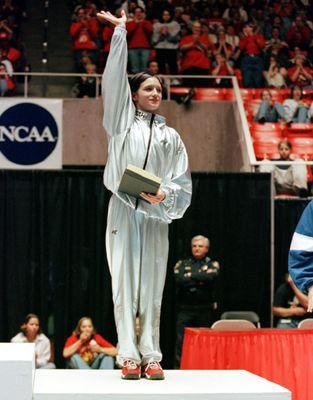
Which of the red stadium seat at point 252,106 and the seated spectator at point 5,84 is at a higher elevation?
the seated spectator at point 5,84

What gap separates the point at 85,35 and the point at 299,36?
150 inches

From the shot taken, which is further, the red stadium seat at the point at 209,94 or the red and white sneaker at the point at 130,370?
the red stadium seat at the point at 209,94

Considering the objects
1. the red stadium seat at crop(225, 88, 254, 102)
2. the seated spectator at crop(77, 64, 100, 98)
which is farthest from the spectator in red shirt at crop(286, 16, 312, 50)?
the seated spectator at crop(77, 64, 100, 98)

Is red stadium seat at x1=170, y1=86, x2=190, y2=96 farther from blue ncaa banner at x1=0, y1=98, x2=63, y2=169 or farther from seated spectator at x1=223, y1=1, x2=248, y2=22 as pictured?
seated spectator at x1=223, y1=1, x2=248, y2=22

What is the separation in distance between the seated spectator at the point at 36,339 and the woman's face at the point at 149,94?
5.25m

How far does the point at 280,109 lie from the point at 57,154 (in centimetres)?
384

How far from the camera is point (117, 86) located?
20.7 feet

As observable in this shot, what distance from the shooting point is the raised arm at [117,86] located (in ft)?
20.4

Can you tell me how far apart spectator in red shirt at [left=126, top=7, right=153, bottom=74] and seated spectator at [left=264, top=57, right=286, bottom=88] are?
6.58 feet

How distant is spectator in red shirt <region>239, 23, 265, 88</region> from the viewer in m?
16.4

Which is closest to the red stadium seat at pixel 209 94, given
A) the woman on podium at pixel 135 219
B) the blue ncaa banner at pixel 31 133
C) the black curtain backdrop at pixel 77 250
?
the blue ncaa banner at pixel 31 133

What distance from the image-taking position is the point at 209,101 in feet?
51.0

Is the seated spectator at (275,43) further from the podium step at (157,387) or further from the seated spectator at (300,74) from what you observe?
the podium step at (157,387)

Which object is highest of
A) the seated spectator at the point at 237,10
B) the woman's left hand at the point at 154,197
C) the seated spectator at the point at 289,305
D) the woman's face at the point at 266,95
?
the seated spectator at the point at 237,10
